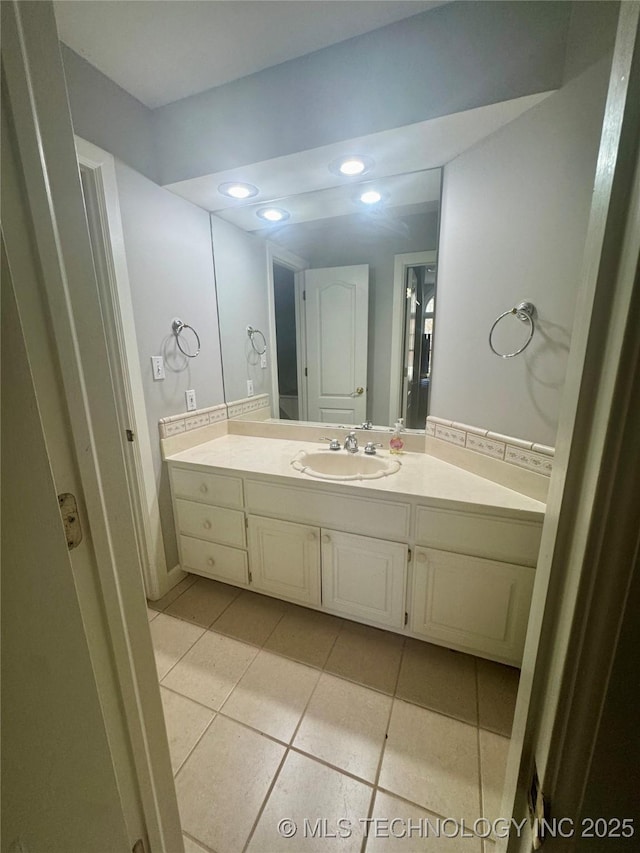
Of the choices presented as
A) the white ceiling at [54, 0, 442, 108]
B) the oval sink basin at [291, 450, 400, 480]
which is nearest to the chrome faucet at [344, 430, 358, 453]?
the oval sink basin at [291, 450, 400, 480]

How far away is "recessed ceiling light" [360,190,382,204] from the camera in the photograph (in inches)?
65.2

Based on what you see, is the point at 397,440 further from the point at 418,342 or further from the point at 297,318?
the point at 297,318

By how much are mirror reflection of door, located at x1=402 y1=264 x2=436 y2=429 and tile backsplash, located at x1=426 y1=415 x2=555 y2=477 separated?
0.15 meters

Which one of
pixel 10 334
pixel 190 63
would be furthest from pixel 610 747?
pixel 190 63

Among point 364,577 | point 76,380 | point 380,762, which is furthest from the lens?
point 364,577

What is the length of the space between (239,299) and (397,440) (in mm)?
1377

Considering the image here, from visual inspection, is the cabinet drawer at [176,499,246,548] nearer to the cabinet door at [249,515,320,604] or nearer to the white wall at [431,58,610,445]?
the cabinet door at [249,515,320,604]

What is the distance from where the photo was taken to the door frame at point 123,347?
1.34 metres

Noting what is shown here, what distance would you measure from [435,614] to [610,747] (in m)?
1.09

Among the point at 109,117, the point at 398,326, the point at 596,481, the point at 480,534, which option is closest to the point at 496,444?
the point at 480,534

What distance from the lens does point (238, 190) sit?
1655 millimetres

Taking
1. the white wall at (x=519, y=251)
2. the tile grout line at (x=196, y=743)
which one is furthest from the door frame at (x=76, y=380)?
the white wall at (x=519, y=251)

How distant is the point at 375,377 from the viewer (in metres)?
1.93

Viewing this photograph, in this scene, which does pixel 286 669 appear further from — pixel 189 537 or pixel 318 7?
pixel 318 7
